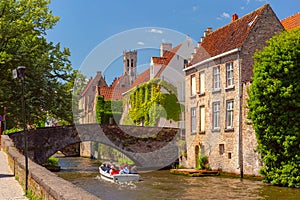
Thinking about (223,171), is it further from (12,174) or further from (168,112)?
(12,174)

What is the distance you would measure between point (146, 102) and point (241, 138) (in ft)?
44.8

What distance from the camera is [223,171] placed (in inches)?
989

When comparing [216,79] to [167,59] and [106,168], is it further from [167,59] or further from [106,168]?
[167,59]

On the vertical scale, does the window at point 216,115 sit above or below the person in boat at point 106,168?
above

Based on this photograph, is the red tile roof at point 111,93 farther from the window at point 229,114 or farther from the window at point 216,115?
the window at point 229,114

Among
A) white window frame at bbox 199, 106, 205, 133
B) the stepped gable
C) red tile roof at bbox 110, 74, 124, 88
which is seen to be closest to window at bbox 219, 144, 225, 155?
white window frame at bbox 199, 106, 205, 133

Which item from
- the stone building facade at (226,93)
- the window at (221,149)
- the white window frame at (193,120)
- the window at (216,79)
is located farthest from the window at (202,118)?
the window at (221,149)

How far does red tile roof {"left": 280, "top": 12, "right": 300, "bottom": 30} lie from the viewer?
25.5m

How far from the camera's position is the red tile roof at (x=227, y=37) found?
24734 mm

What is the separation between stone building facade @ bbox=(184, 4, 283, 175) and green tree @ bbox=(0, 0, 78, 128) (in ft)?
26.4

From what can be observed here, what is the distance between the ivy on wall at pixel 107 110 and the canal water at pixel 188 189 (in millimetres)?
22395

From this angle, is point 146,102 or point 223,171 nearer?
point 223,171

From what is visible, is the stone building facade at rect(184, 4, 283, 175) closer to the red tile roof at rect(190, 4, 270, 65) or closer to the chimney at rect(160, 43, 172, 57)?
the red tile roof at rect(190, 4, 270, 65)

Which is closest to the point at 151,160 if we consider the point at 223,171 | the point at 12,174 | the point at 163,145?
the point at 163,145
